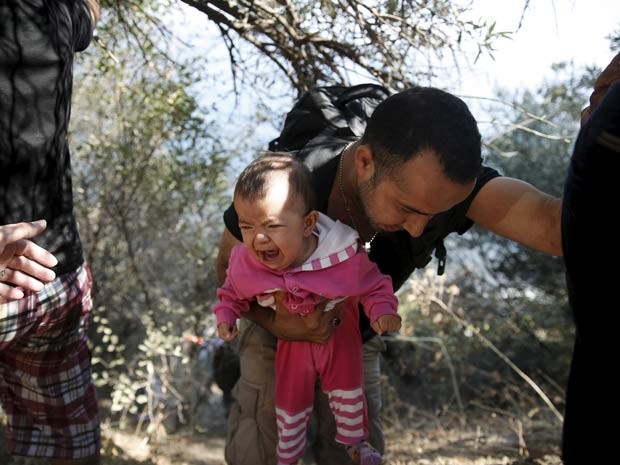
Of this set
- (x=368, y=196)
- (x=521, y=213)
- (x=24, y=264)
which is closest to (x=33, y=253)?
(x=24, y=264)

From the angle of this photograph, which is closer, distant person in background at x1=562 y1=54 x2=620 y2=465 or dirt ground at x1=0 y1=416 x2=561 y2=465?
distant person in background at x1=562 y1=54 x2=620 y2=465

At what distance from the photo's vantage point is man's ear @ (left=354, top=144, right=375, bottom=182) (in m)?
2.07

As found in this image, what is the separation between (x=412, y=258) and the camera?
238 centimetres

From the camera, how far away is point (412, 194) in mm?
1938

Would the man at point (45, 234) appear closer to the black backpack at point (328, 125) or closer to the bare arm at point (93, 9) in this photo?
the bare arm at point (93, 9)

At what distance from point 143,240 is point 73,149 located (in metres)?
0.89

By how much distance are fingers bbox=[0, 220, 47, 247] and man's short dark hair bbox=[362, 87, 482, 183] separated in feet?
3.62

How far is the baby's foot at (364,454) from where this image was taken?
229 cm

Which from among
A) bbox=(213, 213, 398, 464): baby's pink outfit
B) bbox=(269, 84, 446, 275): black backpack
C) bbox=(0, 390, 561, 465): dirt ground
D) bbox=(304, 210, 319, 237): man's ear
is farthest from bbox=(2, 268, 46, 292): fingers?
bbox=(0, 390, 561, 465): dirt ground

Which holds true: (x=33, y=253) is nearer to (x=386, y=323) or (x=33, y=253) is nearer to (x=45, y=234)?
(x=45, y=234)

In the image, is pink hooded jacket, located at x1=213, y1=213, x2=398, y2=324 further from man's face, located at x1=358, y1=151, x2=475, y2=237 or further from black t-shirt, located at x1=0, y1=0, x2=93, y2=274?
black t-shirt, located at x1=0, y1=0, x2=93, y2=274

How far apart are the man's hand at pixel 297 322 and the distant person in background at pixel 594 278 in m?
1.04

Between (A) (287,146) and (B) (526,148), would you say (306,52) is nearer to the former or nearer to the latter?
(A) (287,146)

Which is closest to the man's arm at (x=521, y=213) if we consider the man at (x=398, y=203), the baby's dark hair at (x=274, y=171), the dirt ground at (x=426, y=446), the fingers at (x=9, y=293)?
the man at (x=398, y=203)
